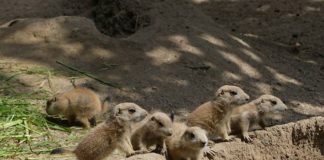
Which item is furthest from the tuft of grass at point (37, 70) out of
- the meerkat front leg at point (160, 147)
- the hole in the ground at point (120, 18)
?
the meerkat front leg at point (160, 147)

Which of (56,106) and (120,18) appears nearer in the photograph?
(56,106)

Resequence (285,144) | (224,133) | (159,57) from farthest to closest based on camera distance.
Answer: (159,57), (285,144), (224,133)

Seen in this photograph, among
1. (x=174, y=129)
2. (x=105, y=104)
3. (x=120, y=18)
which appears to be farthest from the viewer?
(x=120, y=18)

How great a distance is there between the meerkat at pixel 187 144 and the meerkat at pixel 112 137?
1.18 ft

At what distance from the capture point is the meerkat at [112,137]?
5586 mm

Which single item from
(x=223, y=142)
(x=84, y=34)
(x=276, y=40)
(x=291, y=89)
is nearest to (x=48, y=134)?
(x=223, y=142)

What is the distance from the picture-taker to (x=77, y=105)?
23.2 feet

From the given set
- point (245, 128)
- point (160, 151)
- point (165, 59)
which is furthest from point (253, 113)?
point (165, 59)

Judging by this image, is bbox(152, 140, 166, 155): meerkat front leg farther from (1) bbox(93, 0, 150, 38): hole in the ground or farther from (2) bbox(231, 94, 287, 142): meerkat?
(1) bbox(93, 0, 150, 38): hole in the ground

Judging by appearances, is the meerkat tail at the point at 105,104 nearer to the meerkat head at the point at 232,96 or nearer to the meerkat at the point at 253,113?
the meerkat head at the point at 232,96

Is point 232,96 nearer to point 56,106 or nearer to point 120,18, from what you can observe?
point 56,106

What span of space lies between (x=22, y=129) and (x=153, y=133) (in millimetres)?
1767

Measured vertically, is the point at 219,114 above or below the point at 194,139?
below

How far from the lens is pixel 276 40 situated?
37.8ft
